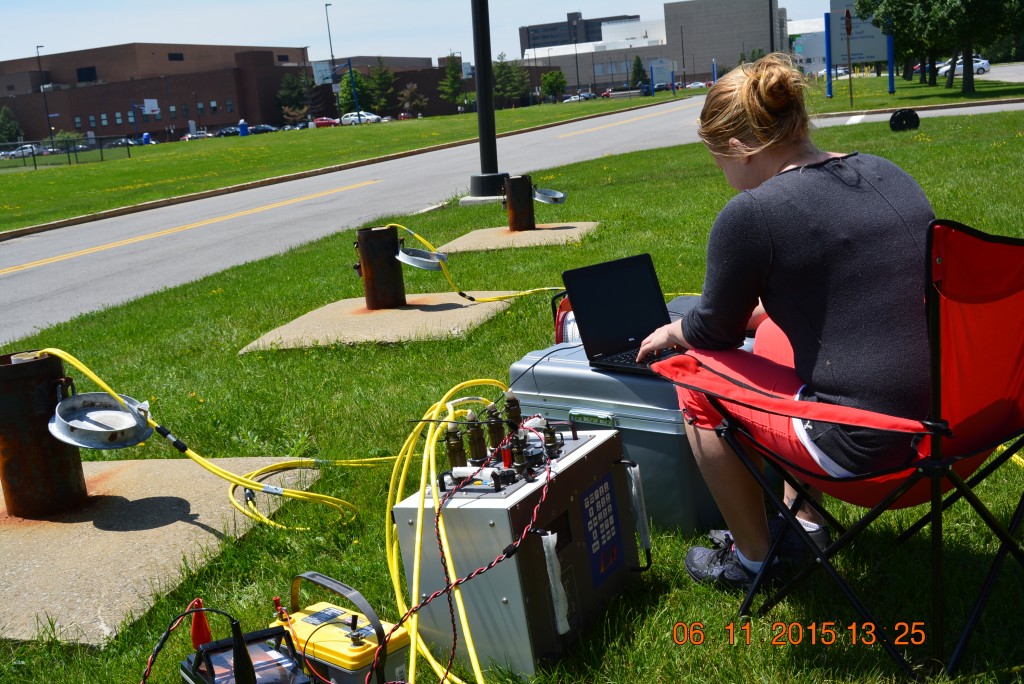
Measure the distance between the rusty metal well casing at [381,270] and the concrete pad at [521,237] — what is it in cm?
250

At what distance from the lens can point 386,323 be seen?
6773mm

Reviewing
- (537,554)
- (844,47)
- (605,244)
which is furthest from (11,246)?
(844,47)

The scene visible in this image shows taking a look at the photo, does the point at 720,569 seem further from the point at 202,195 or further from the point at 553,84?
the point at 553,84

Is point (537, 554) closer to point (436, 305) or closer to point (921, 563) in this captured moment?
point (921, 563)

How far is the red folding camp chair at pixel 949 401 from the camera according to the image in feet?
6.82

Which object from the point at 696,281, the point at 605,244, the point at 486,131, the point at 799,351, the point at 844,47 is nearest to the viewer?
the point at 799,351

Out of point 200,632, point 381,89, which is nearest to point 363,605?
point 200,632

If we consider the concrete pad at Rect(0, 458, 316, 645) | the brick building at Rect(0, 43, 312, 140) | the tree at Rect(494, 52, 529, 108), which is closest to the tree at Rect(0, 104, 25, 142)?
the brick building at Rect(0, 43, 312, 140)

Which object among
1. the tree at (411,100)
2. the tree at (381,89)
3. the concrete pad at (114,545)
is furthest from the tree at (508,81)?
the concrete pad at (114,545)

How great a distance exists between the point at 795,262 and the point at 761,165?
0.35 m

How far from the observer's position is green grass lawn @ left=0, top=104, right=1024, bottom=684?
2609 millimetres

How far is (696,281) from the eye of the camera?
23.0ft

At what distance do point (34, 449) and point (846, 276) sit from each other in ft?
10.2

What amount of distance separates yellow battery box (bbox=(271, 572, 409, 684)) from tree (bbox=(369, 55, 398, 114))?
105 m
